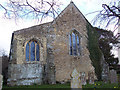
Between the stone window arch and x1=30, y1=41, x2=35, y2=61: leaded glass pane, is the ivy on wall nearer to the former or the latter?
the stone window arch

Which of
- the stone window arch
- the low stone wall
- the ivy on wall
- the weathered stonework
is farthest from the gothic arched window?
the ivy on wall

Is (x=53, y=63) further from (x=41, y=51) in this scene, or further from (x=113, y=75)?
(x=113, y=75)

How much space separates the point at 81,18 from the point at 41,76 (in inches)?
353

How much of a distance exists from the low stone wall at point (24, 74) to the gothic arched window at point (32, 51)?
797 millimetres

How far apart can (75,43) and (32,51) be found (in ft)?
17.1

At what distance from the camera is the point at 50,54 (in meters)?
14.0

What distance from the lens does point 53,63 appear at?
13703 millimetres

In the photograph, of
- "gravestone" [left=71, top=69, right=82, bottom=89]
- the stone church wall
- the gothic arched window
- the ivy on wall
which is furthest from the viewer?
the ivy on wall

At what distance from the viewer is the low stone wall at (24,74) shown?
12.9 meters

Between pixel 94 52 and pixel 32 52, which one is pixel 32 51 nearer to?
pixel 32 52

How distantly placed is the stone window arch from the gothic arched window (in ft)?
12.8

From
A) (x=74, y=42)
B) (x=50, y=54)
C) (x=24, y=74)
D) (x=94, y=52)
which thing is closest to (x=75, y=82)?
(x=50, y=54)

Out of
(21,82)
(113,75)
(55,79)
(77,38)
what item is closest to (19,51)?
(21,82)

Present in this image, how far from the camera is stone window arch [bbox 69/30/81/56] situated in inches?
613
